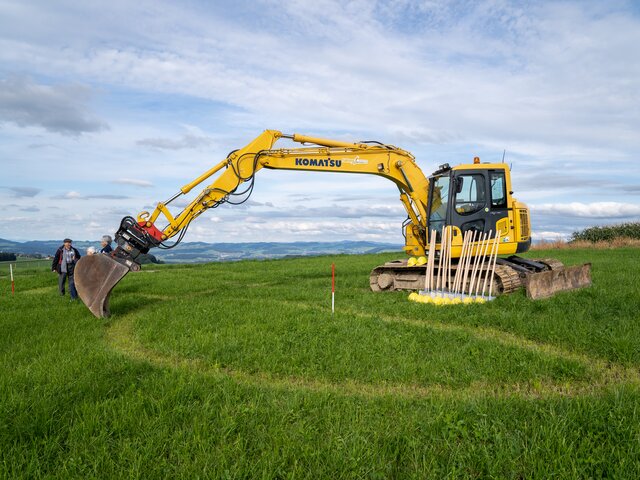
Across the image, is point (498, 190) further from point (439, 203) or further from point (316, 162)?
point (316, 162)

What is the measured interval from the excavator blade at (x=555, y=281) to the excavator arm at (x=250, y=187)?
11.9 ft

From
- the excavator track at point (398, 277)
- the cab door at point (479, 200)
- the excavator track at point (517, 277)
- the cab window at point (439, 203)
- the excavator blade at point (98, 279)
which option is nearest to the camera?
the excavator blade at point (98, 279)

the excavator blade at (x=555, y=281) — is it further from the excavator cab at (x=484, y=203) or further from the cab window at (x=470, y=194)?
the cab window at (x=470, y=194)

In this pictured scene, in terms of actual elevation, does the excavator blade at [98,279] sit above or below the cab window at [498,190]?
below

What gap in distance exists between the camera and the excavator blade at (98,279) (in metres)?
10.8

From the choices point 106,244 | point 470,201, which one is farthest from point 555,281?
point 106,244

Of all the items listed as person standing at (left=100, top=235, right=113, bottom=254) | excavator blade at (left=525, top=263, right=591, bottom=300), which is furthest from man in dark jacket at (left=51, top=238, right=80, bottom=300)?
excavator blade at (left=525, top=263, right=591, bottom=300)

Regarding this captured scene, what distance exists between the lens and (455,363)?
255 inches

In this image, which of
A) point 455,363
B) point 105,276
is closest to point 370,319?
point 455,363

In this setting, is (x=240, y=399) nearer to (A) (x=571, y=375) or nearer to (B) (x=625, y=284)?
(A) (x=571, y=375)

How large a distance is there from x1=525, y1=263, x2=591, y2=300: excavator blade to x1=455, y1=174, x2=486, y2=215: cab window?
8.09ft

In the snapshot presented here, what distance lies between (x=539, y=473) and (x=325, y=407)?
212cm

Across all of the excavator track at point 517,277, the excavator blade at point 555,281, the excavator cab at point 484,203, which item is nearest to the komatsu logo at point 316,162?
the excavator cab at point 484,203

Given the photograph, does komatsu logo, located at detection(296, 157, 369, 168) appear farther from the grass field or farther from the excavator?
the grass field
